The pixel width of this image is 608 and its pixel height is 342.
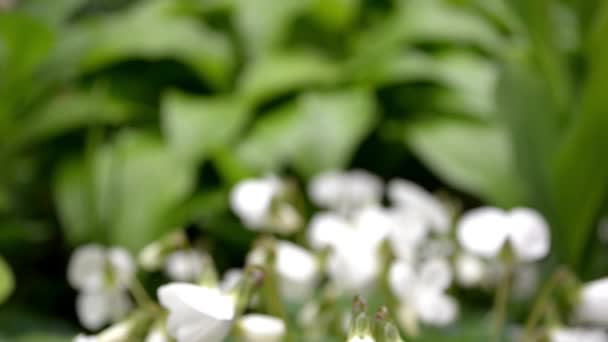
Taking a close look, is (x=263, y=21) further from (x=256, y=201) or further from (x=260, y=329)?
(x=260, y=329)

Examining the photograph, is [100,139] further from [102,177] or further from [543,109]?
[543,109]

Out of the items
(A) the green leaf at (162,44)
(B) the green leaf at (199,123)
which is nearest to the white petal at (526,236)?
(B) the green leaf at (199,123)

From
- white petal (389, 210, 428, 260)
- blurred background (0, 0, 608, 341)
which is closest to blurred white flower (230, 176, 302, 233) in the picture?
white petal (389, 210, 428, 260)

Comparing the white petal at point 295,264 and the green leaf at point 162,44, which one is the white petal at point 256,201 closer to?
the white petal at point 295,264

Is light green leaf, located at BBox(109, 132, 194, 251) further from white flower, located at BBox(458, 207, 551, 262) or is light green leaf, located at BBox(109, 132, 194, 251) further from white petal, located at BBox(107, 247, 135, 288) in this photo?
white flower, located at BBox(458, 207, 551, 262)

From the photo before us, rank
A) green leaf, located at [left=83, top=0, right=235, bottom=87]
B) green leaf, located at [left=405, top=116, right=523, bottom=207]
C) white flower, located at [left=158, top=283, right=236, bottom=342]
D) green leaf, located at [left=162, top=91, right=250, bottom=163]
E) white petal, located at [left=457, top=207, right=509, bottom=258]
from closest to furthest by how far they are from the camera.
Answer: white flower, located at [left=158, top=283, right=236, bottom=342] < white petal, located at [left=457, top=207, right=509, bottom=258] < green leaf, located at [left=405, top=116, right=523, bottom=207] < green leaf, located at [left=162, top=91, right=250, bottom=163] < green leaf, located at [left=83, top=0, right=235, bottom=87]
